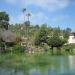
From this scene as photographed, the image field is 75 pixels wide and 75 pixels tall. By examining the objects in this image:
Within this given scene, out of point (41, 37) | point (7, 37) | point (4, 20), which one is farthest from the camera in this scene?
point (4, 20)

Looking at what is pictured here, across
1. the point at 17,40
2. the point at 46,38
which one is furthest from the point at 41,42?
the point at 17,40

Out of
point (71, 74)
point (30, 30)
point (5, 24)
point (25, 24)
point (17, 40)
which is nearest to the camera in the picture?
point (71, 74)

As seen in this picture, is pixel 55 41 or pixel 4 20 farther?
pixel 4 20

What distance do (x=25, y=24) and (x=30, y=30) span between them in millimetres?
5923

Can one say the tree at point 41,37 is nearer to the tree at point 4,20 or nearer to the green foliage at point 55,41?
the green foliage at point 55,41

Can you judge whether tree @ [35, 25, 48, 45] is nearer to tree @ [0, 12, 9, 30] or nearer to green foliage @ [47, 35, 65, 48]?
green foliage @ [47, 35, 65, 48]

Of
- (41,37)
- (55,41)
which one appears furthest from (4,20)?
(55,41)

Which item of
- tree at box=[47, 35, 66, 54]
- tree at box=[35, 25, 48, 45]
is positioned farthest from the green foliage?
tree at box=[35, 25, 48, 45]

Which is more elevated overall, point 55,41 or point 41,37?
point 41,37

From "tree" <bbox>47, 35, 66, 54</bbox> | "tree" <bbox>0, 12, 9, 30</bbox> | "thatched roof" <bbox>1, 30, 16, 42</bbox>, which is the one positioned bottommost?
"tree" <bbox>47, 35, 66, 54</bbox>

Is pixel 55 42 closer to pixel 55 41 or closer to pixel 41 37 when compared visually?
pixel 55 41

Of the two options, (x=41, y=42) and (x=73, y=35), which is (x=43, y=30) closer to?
(x=41, y=42)

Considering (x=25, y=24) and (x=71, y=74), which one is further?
(x=25, y=24)

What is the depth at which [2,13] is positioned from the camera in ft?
237
